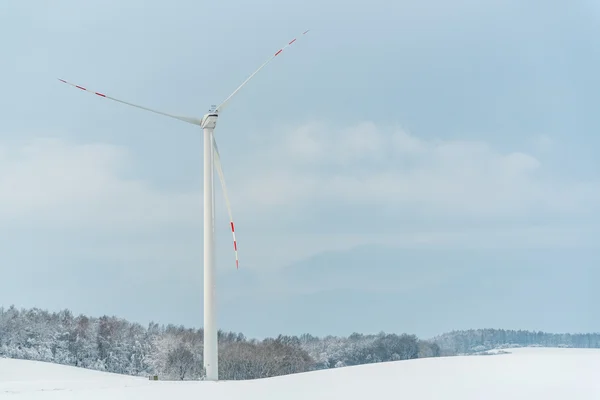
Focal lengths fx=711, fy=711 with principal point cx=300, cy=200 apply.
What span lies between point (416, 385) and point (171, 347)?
5132cm

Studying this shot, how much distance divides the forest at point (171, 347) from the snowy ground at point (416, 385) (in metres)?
35.9

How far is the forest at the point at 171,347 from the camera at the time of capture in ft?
201

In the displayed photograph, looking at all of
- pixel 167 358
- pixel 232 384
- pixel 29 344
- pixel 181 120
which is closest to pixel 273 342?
pixel 167 358

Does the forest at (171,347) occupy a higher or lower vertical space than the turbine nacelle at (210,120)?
lower

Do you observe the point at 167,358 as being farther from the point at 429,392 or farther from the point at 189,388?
the point at 429,392

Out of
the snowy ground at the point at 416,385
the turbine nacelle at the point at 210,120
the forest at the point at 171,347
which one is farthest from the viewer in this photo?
the forest at the point at 171,347

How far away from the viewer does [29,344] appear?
63219 mm

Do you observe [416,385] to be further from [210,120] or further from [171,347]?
[171,347]

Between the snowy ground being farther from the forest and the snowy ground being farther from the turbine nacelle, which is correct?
the forest

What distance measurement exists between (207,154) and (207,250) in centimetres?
390

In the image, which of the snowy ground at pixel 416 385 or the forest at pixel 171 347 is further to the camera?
the forest at pixel 171 347

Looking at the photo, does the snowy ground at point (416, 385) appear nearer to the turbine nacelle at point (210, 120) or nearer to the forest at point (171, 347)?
the turbine nacelle at point (210, 120)

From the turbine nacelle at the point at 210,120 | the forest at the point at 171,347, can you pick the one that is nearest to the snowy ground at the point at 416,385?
the turbine nacelle at the point at 210,120

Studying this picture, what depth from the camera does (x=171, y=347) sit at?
66.1 metres
